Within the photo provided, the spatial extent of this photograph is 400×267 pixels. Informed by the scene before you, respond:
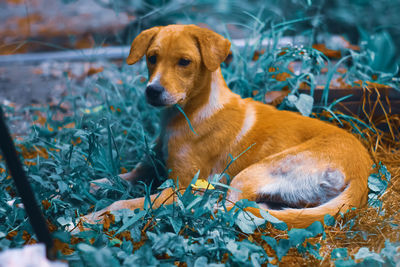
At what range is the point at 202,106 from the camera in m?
2.26

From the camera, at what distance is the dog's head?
201 centimetres

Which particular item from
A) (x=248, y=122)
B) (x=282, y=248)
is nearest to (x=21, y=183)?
(x=282, y=248)

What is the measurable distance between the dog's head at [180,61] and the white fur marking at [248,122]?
1.35ft

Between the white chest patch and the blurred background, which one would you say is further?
the blurred background

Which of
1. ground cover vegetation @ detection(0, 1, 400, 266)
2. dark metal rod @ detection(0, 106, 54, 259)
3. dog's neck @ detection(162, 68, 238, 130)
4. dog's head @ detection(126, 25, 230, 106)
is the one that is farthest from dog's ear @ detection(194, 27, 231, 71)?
dark metal rod @ detection(0, 106, 54, 259)

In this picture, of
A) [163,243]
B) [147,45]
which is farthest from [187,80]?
[163,243]

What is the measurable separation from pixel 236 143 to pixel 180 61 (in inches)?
25.1

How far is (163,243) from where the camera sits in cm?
160

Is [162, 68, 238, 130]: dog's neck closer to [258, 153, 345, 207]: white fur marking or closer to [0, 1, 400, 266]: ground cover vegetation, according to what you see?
[0, 1, 400, 266]: ground cover vegetation

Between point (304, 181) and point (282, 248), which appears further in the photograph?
point (304, 181)

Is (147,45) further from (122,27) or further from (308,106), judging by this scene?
(122,27)

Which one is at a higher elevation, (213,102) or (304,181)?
(213,102)

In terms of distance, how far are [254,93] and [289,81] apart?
1.07 ft

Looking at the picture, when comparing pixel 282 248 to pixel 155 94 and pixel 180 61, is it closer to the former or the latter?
pixel 155 94
